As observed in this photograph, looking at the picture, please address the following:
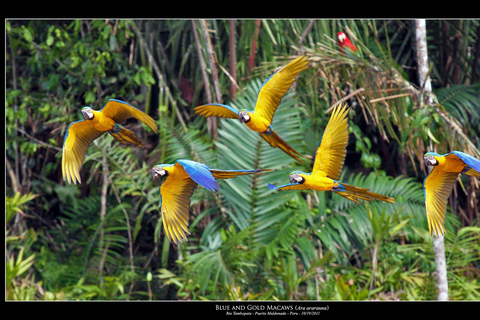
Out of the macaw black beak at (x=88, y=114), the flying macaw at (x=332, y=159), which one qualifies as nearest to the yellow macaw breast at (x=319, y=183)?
the flying macaw at (x=332, y=159)

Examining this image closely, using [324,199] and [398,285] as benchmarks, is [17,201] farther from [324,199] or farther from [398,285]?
[398,285]

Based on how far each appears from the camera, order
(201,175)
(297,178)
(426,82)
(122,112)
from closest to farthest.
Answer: (201,175) < (297,178) < (122,112) < (426,82)

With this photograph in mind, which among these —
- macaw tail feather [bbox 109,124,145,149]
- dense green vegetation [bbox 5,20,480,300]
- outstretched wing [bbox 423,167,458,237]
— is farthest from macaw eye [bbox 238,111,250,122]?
dense green vegetation [bbox 5,20,480,300]

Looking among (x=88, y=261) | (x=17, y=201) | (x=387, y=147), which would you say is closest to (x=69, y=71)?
(x=17, y=201)

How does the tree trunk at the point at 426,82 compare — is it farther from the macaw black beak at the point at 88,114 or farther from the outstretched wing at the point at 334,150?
the macaw black beak at the point at 88,114

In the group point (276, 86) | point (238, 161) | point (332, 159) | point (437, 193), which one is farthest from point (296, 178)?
point (238, 161)

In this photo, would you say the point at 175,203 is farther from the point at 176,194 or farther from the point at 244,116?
the point at 244,116
